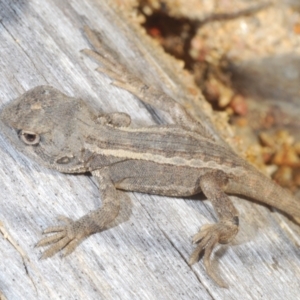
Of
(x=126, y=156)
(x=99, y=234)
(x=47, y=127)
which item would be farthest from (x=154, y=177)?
(x=47, y=127)

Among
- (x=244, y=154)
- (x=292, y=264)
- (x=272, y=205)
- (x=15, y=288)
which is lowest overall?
(x=292, y=264)

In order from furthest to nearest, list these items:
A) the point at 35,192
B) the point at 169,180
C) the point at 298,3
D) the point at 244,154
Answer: the point at 298,3, the point at 244,154, the point at 169,180, the point at 35,192

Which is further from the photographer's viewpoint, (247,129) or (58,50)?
(247,129)

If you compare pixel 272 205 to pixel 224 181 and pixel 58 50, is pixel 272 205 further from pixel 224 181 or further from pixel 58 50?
pixel 58 50

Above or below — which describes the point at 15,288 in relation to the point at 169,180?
above

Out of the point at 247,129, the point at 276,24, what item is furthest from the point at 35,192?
the point at 276,24

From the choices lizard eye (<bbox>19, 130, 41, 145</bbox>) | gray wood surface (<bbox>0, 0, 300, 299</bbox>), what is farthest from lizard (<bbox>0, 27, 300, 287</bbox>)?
gray wood surface (<bbox>0, 0, 300, 299</bbox>)

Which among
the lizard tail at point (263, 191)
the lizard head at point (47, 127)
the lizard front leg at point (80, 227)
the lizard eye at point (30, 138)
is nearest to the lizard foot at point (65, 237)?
the lizard front leg at point (80, 227)

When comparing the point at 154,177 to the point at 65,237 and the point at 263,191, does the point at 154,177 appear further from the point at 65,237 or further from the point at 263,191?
the point at 263,191
